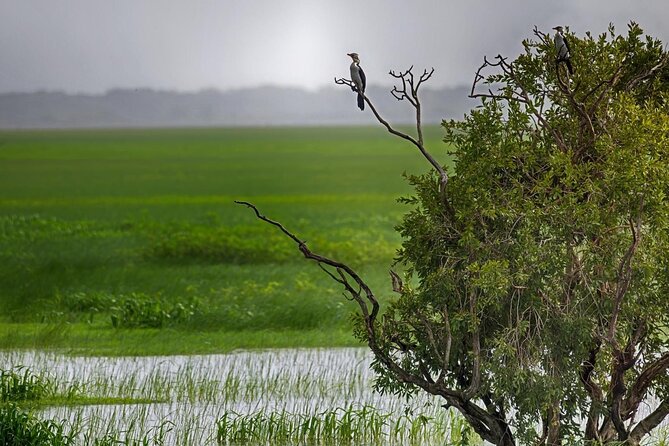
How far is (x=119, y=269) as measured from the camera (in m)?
19.4

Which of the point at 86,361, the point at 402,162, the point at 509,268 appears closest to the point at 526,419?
the point at 509,268

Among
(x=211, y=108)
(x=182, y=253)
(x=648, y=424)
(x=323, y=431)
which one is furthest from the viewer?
(x=211, y=108)

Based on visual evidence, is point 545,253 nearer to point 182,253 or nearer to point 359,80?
point 359,80

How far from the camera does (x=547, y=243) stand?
21.6ft

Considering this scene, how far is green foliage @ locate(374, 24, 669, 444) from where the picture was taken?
21.2 ft

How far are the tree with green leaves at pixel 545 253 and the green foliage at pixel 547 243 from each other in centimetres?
1

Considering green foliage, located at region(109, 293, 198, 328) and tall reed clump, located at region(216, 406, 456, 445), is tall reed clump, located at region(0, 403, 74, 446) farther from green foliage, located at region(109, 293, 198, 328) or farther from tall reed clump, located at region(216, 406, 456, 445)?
green foliage, located at region(109, 293, 198, 328)

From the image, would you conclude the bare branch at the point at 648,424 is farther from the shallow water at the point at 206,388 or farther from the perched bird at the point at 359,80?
the perched bird at the point at 359,80

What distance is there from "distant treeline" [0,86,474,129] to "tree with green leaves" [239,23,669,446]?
3756 inches

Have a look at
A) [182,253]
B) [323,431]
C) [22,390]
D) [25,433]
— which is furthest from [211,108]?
[25,433]

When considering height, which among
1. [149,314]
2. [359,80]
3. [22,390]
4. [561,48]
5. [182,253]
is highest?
[561,48]

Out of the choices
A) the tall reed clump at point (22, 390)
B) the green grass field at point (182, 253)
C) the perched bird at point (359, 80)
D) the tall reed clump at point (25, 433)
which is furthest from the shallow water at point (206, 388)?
the perched bird at point (359, 80)

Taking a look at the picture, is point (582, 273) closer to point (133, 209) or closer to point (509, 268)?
point (509, 268)

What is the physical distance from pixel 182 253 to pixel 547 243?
1444 cm
